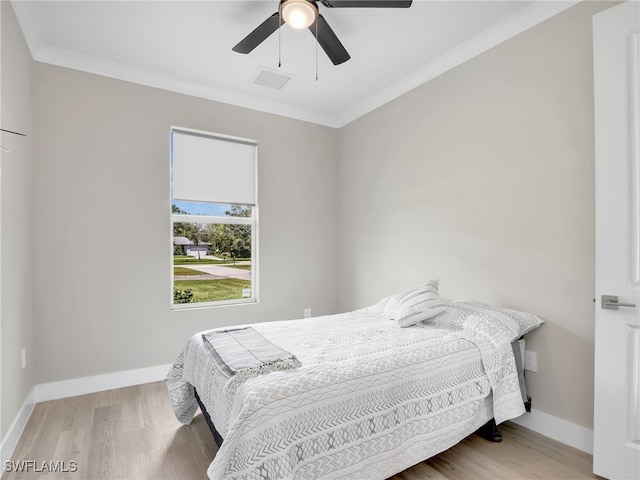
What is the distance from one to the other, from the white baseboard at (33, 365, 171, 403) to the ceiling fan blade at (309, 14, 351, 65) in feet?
9.87

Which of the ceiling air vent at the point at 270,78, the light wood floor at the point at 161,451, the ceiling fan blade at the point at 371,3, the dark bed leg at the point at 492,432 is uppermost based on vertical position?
the ceiling air vent at the point at 270,78

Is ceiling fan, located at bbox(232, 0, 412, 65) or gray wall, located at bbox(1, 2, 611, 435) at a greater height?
ceiling fan, located at bbox(232, 0, 412, 65)

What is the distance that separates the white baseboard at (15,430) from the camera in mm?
1969

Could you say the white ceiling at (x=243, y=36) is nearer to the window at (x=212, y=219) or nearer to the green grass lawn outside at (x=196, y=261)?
the window at (x=212, y=219)

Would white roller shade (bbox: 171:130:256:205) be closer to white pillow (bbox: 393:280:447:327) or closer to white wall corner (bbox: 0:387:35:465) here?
white wall corner (bbox: 0:387:35:465)

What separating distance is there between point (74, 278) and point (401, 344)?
269cm

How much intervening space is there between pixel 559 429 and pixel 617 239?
4.11 feet

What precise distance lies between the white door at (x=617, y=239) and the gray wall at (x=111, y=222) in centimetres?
284

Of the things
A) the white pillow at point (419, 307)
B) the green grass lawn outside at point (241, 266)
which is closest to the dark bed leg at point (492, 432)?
the white pillow at point (419, 307)

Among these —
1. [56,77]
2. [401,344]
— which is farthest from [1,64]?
[401,344]

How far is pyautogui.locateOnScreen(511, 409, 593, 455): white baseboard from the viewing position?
2080 mm

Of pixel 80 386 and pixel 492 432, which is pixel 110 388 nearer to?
pixel 80 386

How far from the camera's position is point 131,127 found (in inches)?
125

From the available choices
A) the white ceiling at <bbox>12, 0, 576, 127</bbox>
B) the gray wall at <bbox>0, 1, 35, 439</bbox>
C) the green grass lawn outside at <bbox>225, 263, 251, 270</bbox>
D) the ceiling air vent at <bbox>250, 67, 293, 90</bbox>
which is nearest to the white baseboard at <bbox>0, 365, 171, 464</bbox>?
the gray wall at <bbox>0, 1, 35, 439</bbox>
